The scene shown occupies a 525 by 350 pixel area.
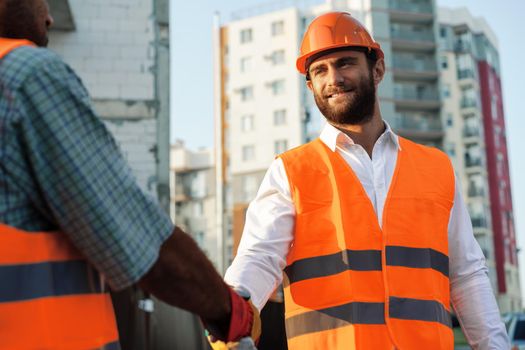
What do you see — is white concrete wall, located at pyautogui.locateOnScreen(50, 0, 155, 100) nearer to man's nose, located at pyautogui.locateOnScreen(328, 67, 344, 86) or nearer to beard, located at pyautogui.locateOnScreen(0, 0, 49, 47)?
man's nose, located at pyautogui.locateOnScreen(328, 67, 344, 86)

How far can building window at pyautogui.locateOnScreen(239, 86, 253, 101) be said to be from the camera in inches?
2372

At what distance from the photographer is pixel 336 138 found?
3.54 metres

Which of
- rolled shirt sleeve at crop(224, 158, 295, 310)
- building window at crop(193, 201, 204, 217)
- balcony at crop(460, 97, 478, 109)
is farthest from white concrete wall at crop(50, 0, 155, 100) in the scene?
building window at crop(193, 201, 204, 217)

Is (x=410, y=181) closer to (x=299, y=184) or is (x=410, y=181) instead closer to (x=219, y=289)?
(x=299, y=184)

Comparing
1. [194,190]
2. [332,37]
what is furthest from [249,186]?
[332,37]

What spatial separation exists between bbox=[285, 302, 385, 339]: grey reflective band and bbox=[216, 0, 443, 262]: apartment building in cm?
5365

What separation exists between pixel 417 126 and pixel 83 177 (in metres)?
61.1

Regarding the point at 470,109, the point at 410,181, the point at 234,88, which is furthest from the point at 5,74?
the point at 470,109

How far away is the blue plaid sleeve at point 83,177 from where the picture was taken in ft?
5.44

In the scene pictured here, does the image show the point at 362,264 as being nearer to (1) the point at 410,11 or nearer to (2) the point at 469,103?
(1) the point at 410,11

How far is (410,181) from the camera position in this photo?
11.2 feet

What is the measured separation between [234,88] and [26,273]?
60.1 m

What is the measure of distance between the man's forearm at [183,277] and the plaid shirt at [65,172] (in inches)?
1.9

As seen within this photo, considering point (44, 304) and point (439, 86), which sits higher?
point (439, 86)
